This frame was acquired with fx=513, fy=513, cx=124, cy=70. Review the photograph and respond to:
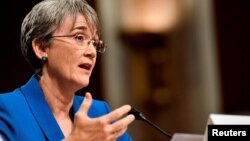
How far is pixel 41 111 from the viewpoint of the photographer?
154 cm

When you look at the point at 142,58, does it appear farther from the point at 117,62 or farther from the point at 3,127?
the point at 3,127

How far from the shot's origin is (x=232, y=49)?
14.7 feet

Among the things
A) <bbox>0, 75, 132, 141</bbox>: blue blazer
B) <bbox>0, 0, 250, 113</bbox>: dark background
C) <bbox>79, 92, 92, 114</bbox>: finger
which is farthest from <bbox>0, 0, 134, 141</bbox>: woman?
<bbox>0, 0, 250, 113</bbox>: dark background

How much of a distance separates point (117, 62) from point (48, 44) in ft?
10.6

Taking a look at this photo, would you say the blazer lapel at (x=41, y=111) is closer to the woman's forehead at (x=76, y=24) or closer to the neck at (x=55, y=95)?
the neck at (x=55, y=95)

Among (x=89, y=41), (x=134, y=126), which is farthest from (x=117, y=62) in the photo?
(x=89, y=41)

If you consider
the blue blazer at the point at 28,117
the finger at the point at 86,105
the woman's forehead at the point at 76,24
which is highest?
the woman's forehead at the point at 76,24

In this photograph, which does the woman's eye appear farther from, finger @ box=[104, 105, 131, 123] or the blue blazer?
finger @ box=[104, 105, 131, 123]

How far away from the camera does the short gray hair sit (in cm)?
157

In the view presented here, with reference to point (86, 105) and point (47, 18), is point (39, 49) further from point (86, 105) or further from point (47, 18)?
point (86, 105)

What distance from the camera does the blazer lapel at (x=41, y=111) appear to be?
1.51m

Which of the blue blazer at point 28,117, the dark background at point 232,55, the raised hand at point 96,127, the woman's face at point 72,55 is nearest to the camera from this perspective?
the raised hand at point 96,127

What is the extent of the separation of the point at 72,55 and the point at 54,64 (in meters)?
0.07

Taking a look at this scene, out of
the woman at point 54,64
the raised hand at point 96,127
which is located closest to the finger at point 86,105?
the raised hand at point 96,127
